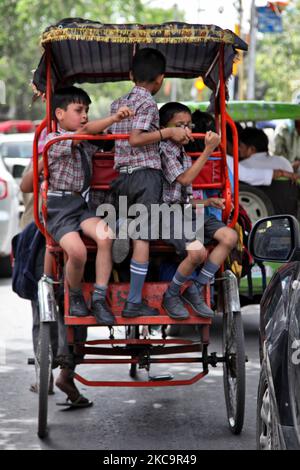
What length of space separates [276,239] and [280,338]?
54cm

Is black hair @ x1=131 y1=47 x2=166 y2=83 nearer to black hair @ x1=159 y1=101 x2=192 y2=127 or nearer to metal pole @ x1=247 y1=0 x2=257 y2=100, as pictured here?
black hair @ x1=159 y1=101 x2=192 y2=127

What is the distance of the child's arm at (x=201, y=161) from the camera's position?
246 inches

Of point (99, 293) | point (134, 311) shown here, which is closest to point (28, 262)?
point (99, 293)

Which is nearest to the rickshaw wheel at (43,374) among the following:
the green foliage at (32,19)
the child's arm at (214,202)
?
the child's arm at (214,202)

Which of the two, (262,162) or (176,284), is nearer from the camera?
(176,284)

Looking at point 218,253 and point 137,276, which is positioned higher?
point 218,253

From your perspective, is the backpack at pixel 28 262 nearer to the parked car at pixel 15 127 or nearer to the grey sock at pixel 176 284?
the grey sock at pixel 176 284

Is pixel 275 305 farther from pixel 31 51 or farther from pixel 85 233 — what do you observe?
pixel 31 51

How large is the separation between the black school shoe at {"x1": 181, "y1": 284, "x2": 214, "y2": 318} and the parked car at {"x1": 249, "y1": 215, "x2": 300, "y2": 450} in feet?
3.86

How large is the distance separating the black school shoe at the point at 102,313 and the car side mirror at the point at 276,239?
1593 millimetres

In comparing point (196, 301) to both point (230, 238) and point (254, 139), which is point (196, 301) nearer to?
point (230, 238)

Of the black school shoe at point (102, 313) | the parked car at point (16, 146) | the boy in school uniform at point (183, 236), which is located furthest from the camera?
the parked car at point (16, 146)

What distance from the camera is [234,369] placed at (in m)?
6.45

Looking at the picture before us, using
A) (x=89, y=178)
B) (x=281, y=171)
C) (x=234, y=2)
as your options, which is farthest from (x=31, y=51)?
(x=89, y=178)
